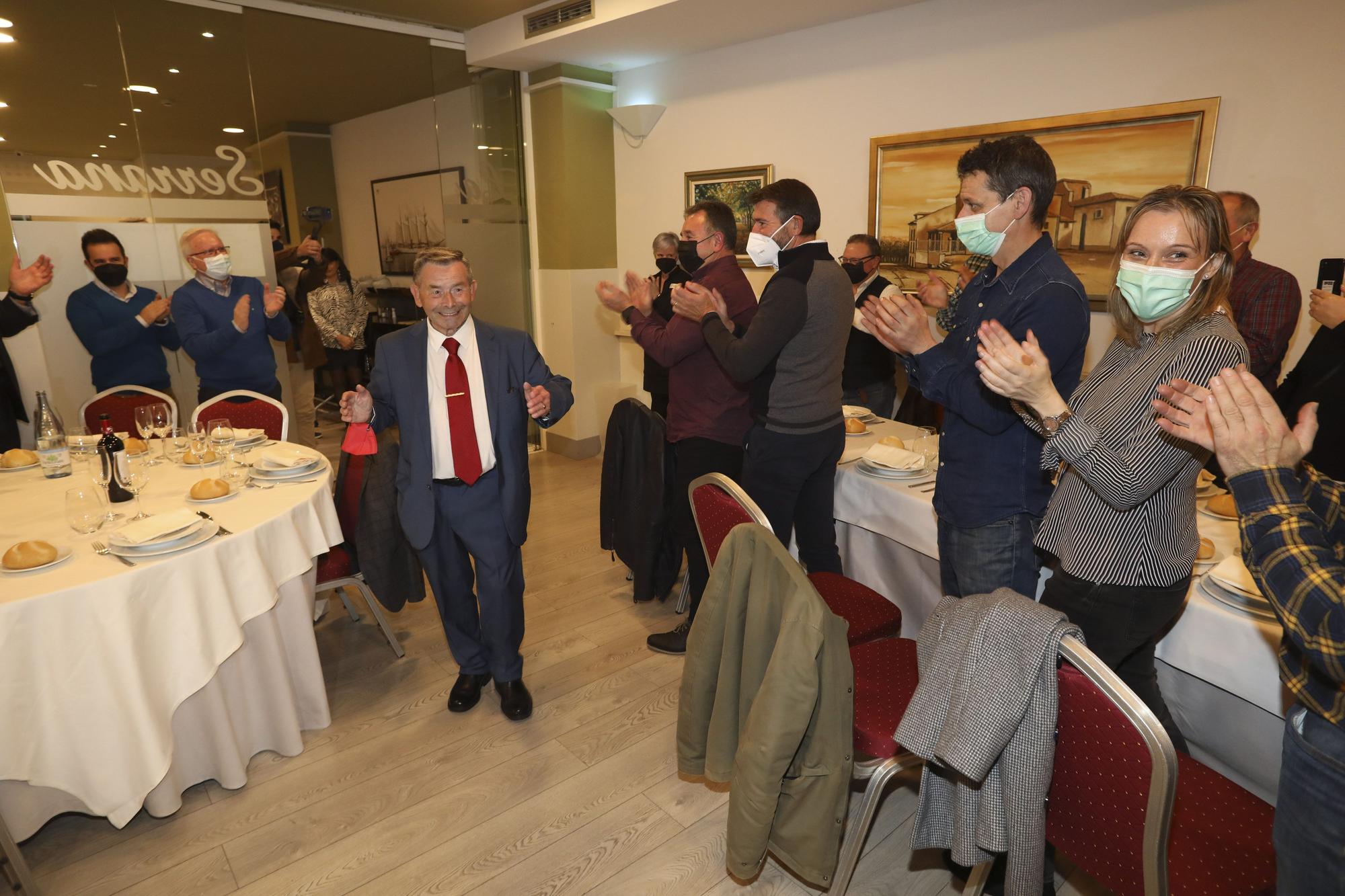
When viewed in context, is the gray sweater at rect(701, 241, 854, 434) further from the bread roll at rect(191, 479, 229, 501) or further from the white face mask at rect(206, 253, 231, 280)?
the white face mask at rect(206, 253, 231, 280)

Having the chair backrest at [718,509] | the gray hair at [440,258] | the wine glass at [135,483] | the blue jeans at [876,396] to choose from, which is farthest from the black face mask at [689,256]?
the wine glass at [135,483]

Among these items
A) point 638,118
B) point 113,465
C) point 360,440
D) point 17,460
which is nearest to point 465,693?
point 360,440

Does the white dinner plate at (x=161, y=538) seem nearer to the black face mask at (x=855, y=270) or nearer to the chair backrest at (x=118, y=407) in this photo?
the chair backrest at (x=118, y=407)

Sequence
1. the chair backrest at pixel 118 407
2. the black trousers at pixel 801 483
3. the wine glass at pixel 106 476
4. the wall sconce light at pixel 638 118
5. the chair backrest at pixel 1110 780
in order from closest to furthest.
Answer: the chair backrest at pixel 1110 780 < the wine glass at pixel 106 476 < the black trousers at pixel 801 483 < the chair backrest at pixel 118 407 < the wall sconce light at pixel 638 118

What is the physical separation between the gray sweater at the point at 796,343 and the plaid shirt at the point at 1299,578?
1570 mm

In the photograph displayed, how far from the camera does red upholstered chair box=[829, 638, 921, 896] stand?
183 cm

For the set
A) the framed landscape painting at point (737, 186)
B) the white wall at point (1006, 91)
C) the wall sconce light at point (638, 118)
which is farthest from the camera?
the wall sconce light at point (638, 118)

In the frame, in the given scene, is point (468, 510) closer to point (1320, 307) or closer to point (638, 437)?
point (638, 437)

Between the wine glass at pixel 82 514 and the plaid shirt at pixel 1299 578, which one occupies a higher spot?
the plaid shirt at pixel 1299 578

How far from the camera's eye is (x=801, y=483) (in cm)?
279

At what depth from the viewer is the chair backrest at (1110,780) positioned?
47.6 inches

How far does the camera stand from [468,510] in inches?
105

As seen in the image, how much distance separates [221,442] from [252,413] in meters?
0.69

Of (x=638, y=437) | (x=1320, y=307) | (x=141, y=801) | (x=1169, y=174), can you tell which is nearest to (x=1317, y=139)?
(x=1169, y=174)
